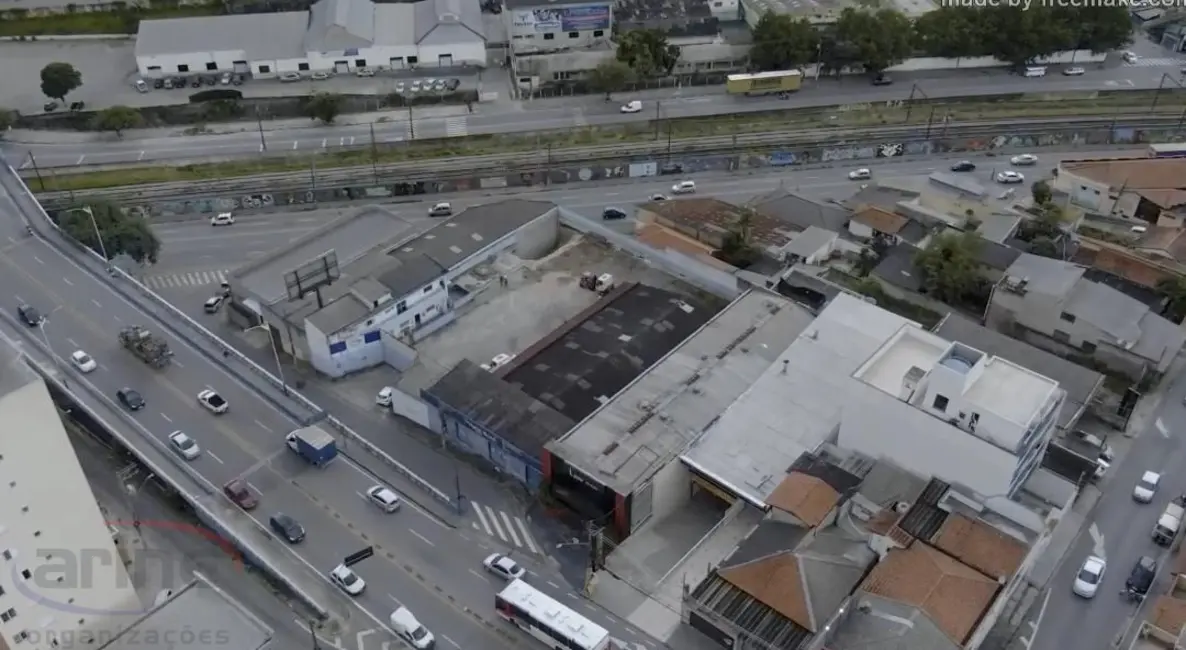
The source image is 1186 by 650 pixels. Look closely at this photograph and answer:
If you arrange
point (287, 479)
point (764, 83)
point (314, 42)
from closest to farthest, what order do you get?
point (287, 479)
point (764, 83)
point (314, 42)

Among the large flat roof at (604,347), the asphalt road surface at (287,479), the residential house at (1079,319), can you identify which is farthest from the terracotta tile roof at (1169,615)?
the large flat roof at (604,347)

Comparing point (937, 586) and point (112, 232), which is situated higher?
point (112, 232)

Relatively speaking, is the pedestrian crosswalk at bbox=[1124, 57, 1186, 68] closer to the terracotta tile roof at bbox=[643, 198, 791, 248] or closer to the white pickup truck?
the terracotta tile roof at bbox=[643, 198, 791, 248]

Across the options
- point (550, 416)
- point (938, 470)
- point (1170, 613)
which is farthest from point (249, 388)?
point (1170, 613)

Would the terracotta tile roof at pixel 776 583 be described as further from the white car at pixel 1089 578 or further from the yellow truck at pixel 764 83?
the yellow truck at pixel 764 83

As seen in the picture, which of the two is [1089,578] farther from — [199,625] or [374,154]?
[374,154]

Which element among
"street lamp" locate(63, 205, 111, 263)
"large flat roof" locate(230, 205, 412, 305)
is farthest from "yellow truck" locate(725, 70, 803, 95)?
"street lamp" locate(63, 205, 111, 263)

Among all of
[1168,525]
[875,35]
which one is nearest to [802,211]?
[875,35]
